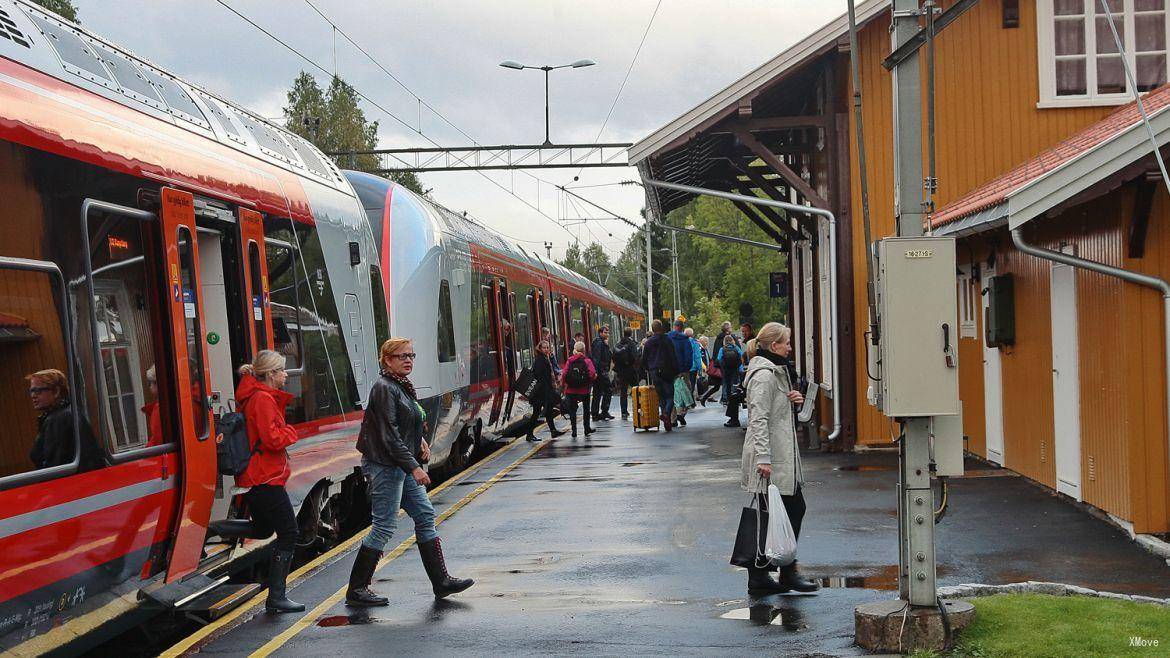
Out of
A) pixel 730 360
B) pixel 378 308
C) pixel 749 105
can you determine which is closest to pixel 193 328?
pixel 378 308

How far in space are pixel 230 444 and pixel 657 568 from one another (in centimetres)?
316

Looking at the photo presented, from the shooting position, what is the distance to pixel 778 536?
7.91 m

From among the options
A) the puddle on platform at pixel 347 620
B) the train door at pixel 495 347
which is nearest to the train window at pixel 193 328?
the puddle on platform at pixel 347 620

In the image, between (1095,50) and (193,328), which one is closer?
(193,328)

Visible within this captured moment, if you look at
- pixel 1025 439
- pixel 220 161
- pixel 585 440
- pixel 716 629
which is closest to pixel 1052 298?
pixel 1025 439

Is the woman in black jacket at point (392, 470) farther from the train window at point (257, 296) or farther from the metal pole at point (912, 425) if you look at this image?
the metal pole at point (912, 425)

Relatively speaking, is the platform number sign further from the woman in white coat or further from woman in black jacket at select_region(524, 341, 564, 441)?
the woman in white coat

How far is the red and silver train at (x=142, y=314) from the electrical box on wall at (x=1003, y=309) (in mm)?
5954

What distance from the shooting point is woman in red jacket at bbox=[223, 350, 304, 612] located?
24.6 feet

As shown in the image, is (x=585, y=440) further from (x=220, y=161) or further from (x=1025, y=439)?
(x=220, y=161)

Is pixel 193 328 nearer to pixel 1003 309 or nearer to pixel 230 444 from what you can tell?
pixel 230 444

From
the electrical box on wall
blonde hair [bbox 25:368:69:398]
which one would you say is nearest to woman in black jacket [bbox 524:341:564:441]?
the electrical box on wall

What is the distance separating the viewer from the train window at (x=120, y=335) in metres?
6.07

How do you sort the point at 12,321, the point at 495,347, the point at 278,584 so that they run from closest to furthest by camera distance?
1. the point at 12,321
2. the point at 278,584
3. the point at 495,347
